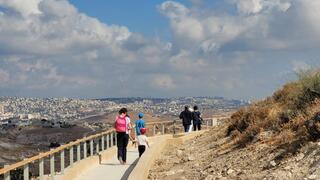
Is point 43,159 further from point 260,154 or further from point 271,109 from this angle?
point 271,109

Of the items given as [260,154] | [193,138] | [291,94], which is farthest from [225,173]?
[193,138]

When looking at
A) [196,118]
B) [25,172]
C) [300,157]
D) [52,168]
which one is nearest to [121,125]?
[52,168]

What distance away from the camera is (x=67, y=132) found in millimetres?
72812

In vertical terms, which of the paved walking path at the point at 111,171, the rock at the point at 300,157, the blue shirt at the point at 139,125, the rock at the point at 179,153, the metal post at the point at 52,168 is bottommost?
the paved walking path at the point at 111,171

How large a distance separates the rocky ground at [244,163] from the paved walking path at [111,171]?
0.76 meters

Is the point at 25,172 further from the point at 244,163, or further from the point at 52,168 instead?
the point at 244,163

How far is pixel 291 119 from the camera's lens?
17.7 metres

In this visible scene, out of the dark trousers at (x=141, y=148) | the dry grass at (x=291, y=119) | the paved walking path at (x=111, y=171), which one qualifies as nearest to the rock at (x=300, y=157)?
the dry grass at (x=291, y=119)

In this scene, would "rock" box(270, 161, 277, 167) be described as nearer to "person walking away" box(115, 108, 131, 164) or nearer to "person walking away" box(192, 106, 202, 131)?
"person walking away" box(115, 108, 131, 164)

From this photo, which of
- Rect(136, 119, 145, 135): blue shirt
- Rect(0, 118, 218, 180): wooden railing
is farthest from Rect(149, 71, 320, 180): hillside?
Rect(0, 118, 218, 180): wooden railing

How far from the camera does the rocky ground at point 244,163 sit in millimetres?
12844

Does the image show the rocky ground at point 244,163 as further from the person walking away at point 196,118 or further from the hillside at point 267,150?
the person walking away at point 196,118

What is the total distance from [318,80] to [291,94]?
395cm

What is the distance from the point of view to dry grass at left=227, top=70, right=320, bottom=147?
1553 centimetres
